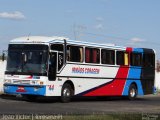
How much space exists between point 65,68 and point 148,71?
29.1 ft

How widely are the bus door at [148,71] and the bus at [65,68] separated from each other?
5.08 ft

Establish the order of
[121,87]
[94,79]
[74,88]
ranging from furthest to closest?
1. [121,87]
2. [94,79]
3. [74,88]

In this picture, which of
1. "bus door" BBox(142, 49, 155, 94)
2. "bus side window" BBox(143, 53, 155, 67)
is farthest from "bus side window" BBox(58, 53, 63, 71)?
"bus side window" BBox(143, 53, 155, 67)

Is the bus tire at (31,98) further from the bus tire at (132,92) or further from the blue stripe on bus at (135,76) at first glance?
the bus tire at (132,92)

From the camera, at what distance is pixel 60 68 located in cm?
2558

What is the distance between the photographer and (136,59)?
105 ft

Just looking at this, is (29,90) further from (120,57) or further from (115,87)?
(120,57)

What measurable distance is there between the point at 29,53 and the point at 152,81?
441 inches

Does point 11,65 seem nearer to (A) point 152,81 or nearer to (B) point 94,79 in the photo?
(B) point 94,79

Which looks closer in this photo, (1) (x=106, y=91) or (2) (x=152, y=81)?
(1) (x=106, y=91)

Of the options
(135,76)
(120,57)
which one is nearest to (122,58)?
(120,57)

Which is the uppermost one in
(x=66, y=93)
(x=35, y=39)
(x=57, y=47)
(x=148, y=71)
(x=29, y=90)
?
(x=35, y=39)

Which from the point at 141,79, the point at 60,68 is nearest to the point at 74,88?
the point at 60,68

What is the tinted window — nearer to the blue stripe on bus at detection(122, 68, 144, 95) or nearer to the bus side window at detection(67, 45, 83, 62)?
the bus side window at detection(67, 45, 83, 62)
